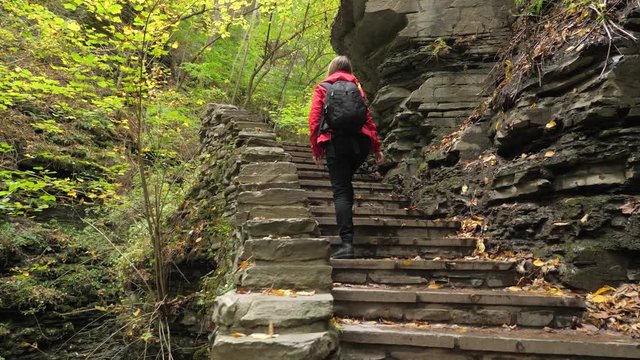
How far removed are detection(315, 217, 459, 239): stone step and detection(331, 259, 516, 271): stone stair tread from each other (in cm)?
101

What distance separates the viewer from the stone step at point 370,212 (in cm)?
561

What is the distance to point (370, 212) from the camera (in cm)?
587

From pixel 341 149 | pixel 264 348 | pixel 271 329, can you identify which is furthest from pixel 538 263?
pixel 264 348

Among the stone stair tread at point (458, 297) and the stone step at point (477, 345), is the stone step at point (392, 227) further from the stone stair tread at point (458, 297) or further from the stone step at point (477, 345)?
the stone step at point (477, 345)

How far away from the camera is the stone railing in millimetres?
2670

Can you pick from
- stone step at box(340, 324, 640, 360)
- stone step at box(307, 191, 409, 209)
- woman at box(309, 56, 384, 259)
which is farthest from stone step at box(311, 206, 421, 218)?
stone step at box(340, 324, 640, 360)

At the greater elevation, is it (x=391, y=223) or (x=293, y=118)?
(x=293, y=118)

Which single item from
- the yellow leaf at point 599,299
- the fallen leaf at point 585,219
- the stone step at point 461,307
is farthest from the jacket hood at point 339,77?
the yellow leaf at point 599,299

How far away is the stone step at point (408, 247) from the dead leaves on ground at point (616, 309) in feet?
4.85

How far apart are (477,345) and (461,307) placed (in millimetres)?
560

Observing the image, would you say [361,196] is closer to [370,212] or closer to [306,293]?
[370,212]

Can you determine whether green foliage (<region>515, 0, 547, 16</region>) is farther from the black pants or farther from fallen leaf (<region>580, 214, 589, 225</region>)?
the black pants

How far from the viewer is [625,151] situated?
153 inches

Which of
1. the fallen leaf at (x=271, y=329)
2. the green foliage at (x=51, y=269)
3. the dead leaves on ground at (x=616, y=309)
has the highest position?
the dead leaves on ground at (x=616, y=309)
